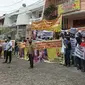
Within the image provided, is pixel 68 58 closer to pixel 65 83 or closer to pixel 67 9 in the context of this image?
pixel 65 83

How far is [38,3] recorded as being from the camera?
40.6 m

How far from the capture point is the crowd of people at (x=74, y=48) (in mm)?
16547

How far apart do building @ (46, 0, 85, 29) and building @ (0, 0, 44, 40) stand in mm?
5491

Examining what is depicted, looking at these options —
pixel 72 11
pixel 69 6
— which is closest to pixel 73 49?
pixel 72 11

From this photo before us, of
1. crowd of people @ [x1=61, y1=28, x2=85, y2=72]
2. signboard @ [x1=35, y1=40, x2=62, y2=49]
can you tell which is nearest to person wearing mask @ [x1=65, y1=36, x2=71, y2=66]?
crowd of people @ [x1=61, y1=28, x2=85, y2=72]

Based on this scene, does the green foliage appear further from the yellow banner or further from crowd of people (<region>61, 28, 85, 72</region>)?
crowd of people (<region>61, 28, 85, 72</region>)

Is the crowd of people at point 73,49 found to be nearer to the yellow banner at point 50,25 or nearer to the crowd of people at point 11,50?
the crowd of people at point 11,50

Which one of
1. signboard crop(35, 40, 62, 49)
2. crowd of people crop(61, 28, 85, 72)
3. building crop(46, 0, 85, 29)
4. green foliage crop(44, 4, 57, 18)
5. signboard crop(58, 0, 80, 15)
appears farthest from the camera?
green foliage crop(44, 4, 57, 18)

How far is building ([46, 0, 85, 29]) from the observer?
28000mm

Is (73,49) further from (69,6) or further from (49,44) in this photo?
(69,6)

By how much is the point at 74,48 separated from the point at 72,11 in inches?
450

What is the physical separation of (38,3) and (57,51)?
20605mm

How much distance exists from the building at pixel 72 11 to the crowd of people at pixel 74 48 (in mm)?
9136

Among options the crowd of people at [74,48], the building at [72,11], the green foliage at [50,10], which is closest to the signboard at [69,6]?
the building at [72,11]
